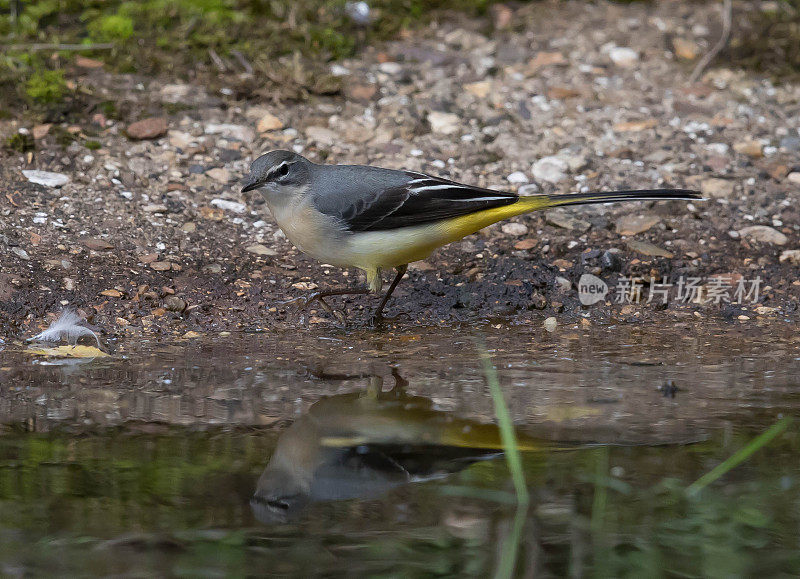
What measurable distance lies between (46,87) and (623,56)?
4.70m

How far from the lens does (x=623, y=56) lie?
8414 millimetres


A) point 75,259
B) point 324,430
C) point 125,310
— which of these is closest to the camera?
point 324,430

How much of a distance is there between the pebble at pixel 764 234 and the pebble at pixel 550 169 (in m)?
1.31

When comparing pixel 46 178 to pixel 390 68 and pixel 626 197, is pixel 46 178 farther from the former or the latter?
pixel 626 197

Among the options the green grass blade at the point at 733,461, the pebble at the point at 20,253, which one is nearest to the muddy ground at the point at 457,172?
the pebble at the point at 20,253

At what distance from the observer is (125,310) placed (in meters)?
5.29

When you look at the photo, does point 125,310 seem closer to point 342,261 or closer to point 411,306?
point 342,261

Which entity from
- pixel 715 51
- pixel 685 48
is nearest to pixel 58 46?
pixel 685 48

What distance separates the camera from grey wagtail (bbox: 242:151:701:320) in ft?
17.3

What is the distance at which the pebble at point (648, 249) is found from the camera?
20.0ft

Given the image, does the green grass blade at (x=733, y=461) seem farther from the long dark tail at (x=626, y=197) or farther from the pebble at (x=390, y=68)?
the pebble at (x=390, y=68)

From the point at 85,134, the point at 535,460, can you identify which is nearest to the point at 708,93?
the point at 85,134

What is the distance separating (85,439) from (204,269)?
2266 millimetres

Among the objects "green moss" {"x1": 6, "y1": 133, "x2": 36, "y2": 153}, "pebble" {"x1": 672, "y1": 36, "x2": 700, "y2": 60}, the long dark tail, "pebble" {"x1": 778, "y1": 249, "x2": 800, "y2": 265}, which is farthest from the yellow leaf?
"pebble" {"x1": 672, "y1": 36, "x2": 700, "y2": 60}
